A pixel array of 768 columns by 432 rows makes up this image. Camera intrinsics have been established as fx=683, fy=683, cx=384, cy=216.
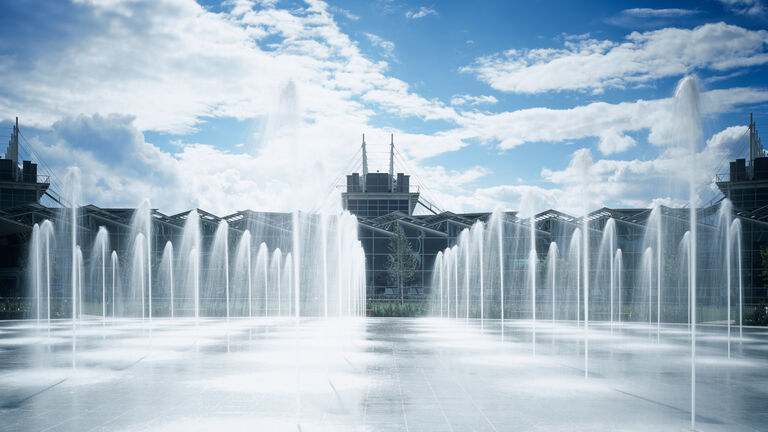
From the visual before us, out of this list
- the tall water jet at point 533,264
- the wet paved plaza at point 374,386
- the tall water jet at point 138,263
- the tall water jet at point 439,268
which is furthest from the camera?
the tall water jet at point 439,268

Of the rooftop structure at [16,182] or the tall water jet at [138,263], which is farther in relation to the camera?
the rooftop structure at [16,182]

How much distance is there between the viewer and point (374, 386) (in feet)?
45.5

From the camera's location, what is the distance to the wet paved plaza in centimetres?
1074

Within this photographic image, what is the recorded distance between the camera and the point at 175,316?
45.6m

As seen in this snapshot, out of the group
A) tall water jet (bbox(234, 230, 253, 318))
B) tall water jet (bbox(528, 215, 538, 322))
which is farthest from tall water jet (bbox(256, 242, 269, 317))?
tall water jet (bbox(528, 215, 538, 322))

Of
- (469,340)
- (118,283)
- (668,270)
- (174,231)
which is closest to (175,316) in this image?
(118,283)

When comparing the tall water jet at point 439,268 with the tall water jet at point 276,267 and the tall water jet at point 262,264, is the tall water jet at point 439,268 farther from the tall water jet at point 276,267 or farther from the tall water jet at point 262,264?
the tall water jet at point 262,264

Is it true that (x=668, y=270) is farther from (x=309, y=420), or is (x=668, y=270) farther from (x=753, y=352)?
(x=309, y=420)

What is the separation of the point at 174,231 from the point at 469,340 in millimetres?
39688

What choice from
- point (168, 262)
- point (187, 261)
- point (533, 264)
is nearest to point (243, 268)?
point (187, 261)

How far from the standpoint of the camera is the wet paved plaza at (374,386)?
10742 mm

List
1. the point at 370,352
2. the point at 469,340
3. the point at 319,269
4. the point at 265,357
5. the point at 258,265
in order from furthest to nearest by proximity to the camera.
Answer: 1. the point at 258,265
2. the point at 319,269
3. the point at 469,340
4. the point at 370,352
5. the point at 265,357

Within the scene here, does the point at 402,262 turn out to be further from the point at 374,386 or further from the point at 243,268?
the point at 374,386

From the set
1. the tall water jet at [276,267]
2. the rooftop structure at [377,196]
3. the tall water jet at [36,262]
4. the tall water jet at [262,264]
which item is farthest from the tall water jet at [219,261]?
the rooftop structure at [377,196]
